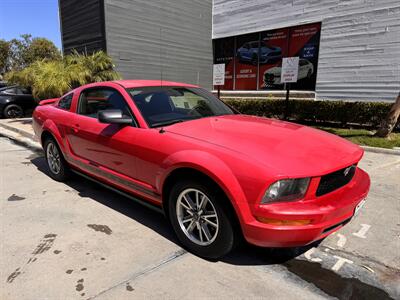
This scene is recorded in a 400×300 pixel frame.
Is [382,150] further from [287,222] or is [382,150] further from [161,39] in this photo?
[161,39]

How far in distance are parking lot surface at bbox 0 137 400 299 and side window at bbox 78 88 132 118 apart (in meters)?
1.22

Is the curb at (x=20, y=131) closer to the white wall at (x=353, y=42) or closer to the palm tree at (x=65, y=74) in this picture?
the palm tree at (x=65, y=74)

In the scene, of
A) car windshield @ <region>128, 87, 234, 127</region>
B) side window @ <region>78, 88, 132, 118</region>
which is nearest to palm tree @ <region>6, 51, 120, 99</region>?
side window @ <region>78, 88, 132, 118</region>

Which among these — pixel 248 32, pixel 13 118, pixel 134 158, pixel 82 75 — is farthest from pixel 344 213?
pixel 13 118

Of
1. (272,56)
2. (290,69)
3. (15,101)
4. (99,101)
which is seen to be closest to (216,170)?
(99,101)

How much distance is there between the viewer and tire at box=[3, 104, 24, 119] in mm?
13078

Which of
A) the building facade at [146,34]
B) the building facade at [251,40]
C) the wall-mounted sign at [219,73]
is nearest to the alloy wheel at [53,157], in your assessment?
the building facade at [251,40]

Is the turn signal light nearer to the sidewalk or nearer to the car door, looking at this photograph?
the car door

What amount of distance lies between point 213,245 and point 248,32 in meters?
12.7

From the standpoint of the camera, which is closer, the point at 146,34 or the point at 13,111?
the point at 146,34

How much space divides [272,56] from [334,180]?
463 inches

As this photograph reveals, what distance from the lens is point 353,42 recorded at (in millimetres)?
10820

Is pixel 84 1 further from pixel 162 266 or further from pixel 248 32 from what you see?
pixel 162 266

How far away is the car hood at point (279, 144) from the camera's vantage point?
2.46m
